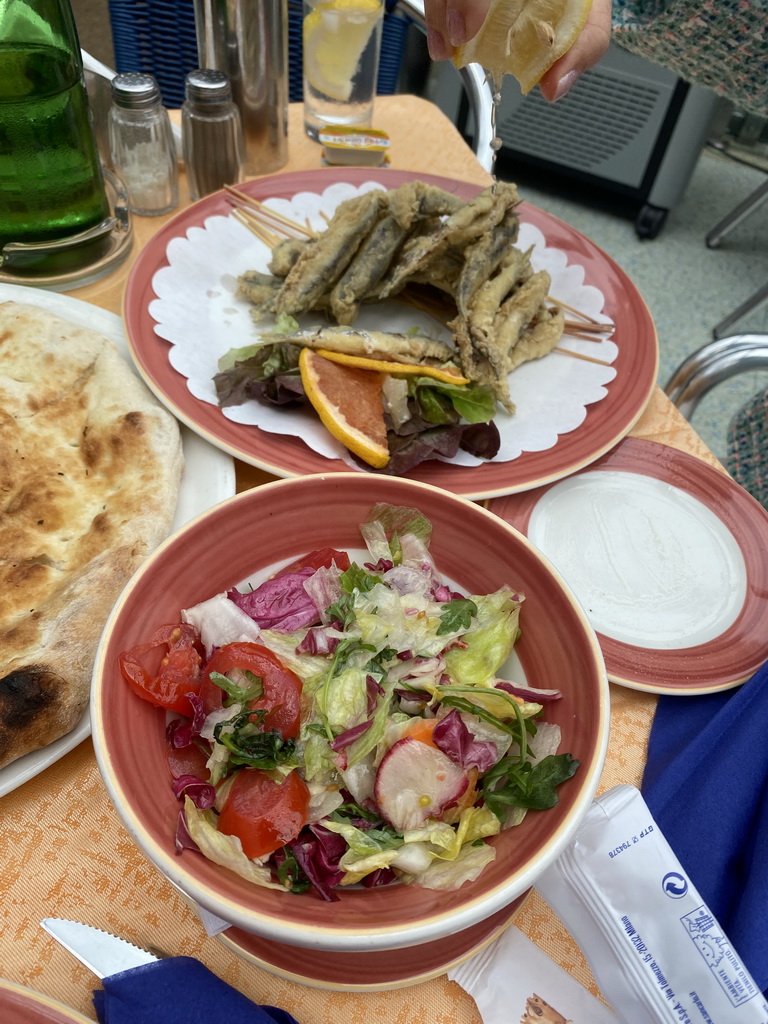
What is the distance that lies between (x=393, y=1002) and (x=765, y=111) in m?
2.25

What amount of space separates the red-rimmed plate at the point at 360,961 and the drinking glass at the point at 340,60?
6.60 feet

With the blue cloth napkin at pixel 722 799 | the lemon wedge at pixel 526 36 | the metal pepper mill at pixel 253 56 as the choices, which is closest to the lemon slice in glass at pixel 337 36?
the metal pepper mill at pixel 253 56

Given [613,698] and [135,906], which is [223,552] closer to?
[135,906]

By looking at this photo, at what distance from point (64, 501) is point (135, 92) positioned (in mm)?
999

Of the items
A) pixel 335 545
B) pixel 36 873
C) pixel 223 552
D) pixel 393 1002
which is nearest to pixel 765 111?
pixel 335 545

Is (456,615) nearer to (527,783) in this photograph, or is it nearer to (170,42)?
(527,783)

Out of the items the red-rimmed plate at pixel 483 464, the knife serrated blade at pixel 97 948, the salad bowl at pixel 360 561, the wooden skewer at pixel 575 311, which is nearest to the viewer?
the salad bowl at pixel 360 561

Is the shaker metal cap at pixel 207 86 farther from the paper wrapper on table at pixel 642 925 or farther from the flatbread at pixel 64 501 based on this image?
the paper wrapper on table at pixel 642 925

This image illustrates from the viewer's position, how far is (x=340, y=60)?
1908mm

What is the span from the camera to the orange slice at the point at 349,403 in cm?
129

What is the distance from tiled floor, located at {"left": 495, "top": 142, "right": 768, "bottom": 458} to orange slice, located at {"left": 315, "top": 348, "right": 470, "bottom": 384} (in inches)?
102

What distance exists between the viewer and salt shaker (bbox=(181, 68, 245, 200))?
1.62 meters

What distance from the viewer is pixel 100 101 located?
5.68 ft

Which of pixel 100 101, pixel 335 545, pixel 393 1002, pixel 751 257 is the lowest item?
pixel 751 257
